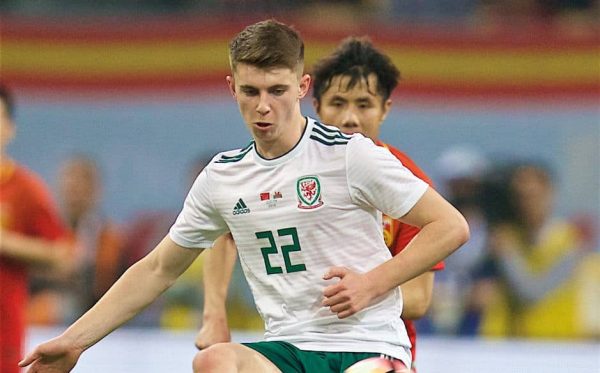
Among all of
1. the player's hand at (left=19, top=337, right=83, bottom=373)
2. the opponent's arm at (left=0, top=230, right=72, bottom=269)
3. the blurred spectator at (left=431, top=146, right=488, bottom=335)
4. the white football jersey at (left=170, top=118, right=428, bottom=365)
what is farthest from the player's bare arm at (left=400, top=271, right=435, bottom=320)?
the blurred spectator at (left=431, top=146, right=488, bottom=335)

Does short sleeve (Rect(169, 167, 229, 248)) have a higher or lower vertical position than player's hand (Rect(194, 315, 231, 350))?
higher

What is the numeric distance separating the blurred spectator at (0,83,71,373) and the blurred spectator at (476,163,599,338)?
Result: 394 cm

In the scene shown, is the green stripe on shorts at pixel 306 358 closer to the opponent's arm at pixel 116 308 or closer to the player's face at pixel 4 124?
the opponent's arm at pixel 116 308

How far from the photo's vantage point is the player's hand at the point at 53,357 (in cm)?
430

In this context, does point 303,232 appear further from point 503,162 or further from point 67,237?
point 503,162

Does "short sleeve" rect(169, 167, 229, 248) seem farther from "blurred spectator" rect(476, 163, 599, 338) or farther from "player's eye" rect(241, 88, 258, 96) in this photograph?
"blurred spectator" rect(476, 163, 599, 338)

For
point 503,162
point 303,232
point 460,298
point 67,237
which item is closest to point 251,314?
point 460,298

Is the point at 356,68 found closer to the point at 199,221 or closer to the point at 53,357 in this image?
the point at 199,221

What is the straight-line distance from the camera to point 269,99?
4.04 m

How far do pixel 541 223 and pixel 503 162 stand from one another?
58 centimetres

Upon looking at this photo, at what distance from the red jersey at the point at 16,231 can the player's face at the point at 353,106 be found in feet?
6.37

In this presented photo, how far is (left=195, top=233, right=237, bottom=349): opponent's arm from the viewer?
483 cm

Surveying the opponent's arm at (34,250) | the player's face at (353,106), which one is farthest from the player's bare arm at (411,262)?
the opponent's arm at (34,250)

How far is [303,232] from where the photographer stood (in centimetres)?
413
